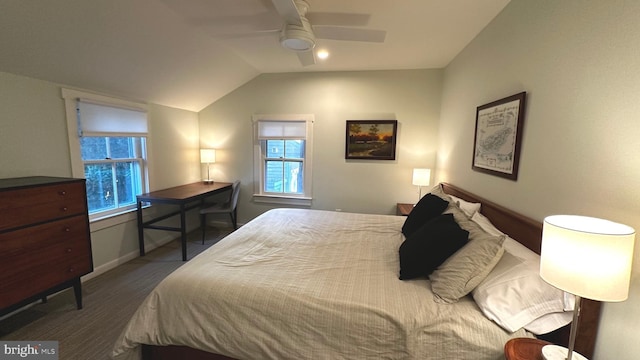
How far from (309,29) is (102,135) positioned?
2.64 metres

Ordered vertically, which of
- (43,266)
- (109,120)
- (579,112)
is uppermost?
(109,120)

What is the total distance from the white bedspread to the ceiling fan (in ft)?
5.46

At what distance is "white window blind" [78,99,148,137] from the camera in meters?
2.71

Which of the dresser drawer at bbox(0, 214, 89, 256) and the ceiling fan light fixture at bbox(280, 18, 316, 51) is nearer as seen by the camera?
the dresser drawer at bbox(0, 214, 89, 256)

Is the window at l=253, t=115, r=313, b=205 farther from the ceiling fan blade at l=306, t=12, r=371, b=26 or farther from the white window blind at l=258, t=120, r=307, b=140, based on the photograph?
the ceiling fan blade at l=306, t=12, r=371, b=26

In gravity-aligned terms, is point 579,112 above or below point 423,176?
above

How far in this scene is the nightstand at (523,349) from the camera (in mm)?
1045

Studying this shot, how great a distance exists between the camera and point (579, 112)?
1288 millimetres

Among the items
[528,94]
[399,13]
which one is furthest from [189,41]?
[528,94]

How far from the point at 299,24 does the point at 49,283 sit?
9.16 ft

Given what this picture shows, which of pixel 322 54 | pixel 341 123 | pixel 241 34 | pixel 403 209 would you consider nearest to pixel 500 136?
pixel 403 209

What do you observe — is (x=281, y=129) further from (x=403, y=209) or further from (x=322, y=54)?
(x=403, y=209)

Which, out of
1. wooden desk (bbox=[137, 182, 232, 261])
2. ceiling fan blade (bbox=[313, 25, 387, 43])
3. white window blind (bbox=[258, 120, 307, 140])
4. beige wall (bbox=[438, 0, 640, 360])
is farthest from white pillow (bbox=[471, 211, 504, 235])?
wooden desk (bbox=[137, 182, 232, 261])

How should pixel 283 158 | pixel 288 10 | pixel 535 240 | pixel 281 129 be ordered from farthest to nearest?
pixel 283 158 < pixel 281 129 < pixel 288 10 < pixel 535 240
